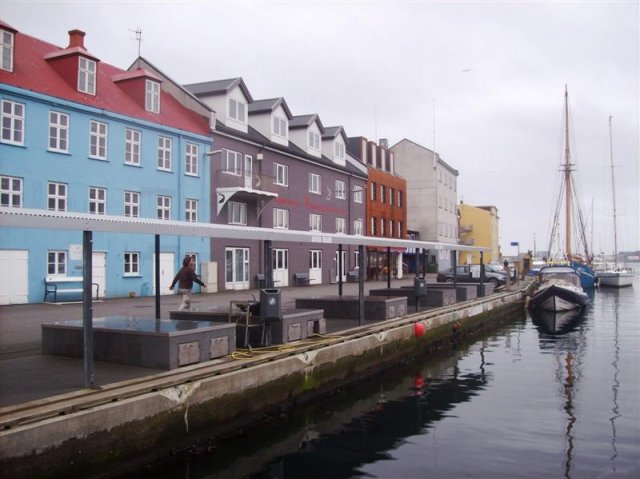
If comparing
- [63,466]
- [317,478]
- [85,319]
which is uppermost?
[85,319]

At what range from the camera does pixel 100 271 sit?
24.9 m

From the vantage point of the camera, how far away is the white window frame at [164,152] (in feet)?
91.6

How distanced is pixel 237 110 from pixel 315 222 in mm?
9823

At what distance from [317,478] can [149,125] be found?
22.1 m

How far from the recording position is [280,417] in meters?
10.4

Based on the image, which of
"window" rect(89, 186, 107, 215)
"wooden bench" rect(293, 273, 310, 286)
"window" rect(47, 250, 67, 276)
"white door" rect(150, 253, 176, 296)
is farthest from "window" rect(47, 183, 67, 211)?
"wooden bench" rect(293, 273, 310, 286)

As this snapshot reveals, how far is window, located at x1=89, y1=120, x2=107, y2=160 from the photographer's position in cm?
2466

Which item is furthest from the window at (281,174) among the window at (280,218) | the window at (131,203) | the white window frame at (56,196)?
the white window frame at (56,196)

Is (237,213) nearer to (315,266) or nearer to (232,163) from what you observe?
(232,163)

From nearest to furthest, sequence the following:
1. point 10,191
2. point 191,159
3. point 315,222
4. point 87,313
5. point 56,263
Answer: point 87,313, point 10,191, point 56,263, point 191,159, point 315,222

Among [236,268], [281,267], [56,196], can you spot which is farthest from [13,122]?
[281,267]

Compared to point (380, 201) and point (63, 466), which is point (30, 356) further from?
point (380, 201)

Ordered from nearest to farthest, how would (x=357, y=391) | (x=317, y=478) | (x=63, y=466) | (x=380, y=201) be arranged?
(x=63, y=466)
(x=317, y=478)
(x=357, y=391)
(x=380, y=201)


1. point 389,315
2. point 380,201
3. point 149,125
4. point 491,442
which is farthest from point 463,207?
point 491,442
